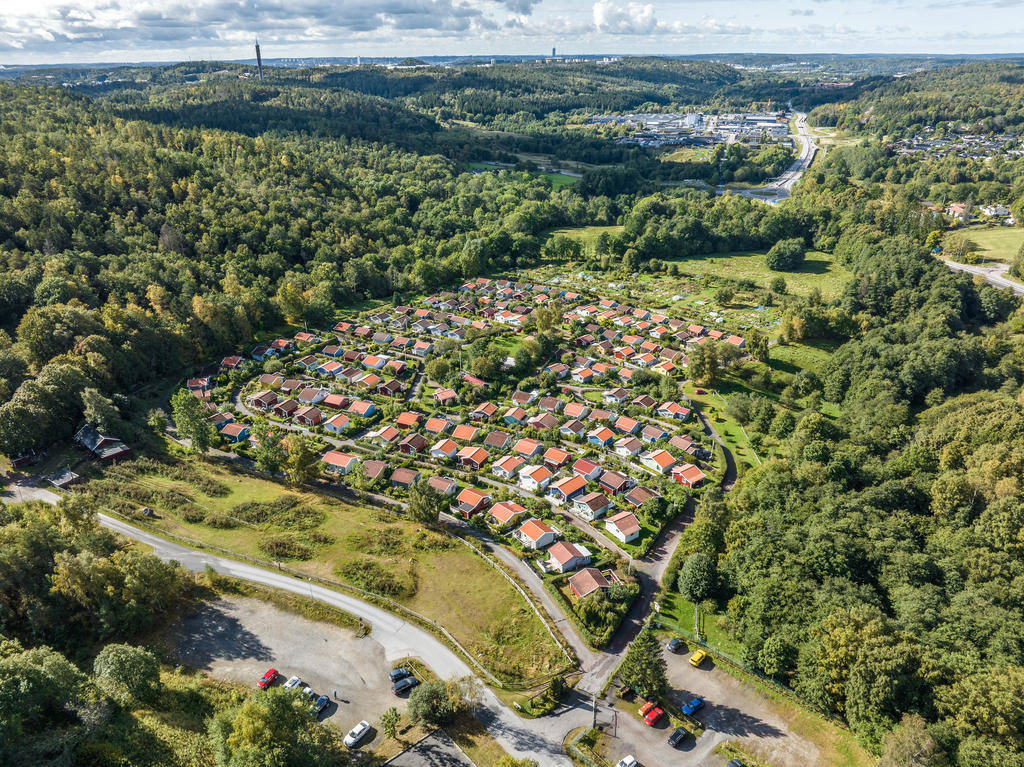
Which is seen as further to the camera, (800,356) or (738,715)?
(800,356)

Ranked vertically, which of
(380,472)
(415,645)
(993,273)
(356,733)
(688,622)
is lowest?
(688,622)

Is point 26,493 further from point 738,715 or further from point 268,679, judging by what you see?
point 738,715

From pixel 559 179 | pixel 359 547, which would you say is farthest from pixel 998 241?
pixel 359 547

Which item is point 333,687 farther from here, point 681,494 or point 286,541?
point 681,494

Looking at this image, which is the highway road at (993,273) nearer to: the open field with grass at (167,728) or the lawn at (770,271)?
the lawn at (770,271)

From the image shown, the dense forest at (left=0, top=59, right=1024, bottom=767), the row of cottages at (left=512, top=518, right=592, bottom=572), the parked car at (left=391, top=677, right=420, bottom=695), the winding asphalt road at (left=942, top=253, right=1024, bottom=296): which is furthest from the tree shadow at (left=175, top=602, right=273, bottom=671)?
the winding asphalt road at (left=942, top=253, right=1024, bottom=296)

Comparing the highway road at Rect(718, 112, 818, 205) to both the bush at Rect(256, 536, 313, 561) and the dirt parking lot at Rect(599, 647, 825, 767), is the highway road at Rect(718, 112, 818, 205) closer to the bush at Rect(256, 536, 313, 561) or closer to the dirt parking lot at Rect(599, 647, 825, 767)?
the dirt parking lot at Rect(599, 647, 825, 767)

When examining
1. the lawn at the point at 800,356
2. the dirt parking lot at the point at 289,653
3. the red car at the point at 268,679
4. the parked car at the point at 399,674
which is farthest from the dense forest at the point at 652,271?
the parked car at the point at 399,674
